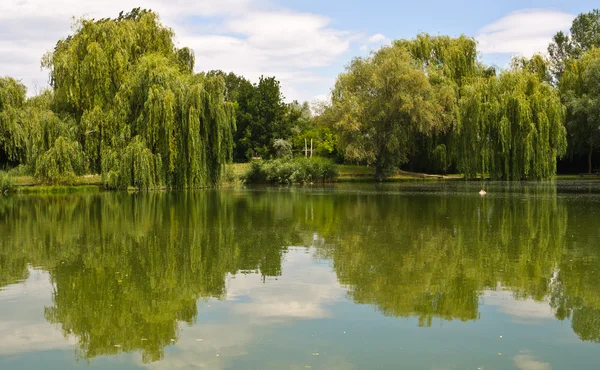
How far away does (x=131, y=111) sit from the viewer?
3394cm

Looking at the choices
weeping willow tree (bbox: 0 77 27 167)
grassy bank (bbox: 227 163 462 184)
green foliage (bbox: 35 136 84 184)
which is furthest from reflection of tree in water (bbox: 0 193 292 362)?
grassy bank (bbox: 227 163 462 184)

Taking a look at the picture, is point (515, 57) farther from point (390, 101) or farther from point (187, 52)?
point (187, 52)

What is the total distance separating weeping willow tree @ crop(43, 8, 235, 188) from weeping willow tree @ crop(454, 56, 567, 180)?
16797 millimetres

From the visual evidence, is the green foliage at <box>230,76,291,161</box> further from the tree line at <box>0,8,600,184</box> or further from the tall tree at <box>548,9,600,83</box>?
the tall tree at <box>548,9,600,83</box>

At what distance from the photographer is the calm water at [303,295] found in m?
6.00

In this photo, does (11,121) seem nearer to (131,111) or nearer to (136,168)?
(131,111)

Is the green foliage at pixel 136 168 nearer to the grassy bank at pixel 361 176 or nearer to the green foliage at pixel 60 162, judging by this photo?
the green foliage at pixel 60 162

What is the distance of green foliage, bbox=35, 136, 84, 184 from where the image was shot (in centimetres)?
3161

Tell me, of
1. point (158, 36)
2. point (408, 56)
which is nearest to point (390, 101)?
point (408, 56)

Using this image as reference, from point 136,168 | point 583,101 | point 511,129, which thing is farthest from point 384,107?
point 136,168

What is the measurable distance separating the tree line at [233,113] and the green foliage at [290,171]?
3.18 m

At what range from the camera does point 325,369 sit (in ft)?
18.0

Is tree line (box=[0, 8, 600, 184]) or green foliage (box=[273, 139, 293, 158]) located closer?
tree line (box=[0, 8, 600, 184])

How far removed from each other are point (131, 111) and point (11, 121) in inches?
240
